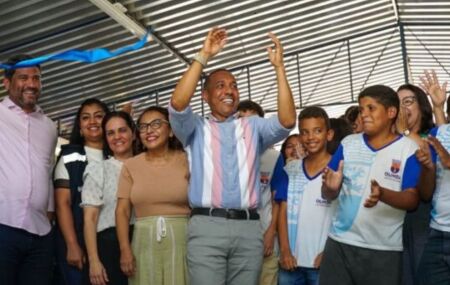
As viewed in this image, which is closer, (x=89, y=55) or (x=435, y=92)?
(x=89, y=55)

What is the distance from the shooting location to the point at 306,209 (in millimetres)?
2910

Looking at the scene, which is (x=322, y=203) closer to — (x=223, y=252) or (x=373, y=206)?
(x=373, y=206)

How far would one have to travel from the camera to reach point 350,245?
248cm

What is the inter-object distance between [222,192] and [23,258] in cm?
105

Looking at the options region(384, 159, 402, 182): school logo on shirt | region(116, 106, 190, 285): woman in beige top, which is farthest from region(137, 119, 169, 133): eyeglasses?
region(384, 159, 402, 182): school logo on shirt

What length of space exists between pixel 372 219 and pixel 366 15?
324 inches

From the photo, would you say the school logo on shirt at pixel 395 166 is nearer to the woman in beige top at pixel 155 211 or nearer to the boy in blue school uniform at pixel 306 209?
the boy in blue school uniform at pixel 306 209

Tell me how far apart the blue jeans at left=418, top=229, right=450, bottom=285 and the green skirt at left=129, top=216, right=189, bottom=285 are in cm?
104

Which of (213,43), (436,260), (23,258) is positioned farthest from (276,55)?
(23,258)

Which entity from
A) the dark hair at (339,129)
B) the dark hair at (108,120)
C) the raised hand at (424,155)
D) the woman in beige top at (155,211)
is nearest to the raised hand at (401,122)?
the dark hair at (339,129)

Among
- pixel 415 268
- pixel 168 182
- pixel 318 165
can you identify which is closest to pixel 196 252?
pixel 168 182

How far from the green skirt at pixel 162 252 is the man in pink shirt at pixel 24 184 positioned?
51 centimetres

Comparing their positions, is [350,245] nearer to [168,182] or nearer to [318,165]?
[318,165]

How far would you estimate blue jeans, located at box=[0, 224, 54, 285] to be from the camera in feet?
8.88
